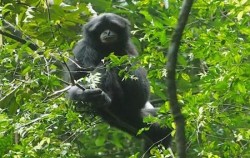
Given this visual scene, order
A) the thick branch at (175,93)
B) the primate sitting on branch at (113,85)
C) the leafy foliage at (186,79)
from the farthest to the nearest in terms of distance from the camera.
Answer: the primate sitting on branch at (113,85) → the leafy foliage at (186,79) → the thick branch at (175,93)

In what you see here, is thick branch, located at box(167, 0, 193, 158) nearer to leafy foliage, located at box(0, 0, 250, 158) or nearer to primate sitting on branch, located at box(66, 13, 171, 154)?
leafy foliage, located at box(0, 0, 250, 158)

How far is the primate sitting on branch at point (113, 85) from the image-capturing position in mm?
5504

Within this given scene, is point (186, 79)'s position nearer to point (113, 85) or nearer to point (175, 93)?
point (113, 85)

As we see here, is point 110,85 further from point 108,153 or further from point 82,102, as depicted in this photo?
point 108,153

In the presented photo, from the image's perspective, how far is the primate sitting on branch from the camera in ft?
18.1

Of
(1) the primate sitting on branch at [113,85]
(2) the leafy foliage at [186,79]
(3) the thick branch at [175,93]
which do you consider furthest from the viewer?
(1) the primate sitting on branch at [113,85]

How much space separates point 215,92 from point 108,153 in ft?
14.8

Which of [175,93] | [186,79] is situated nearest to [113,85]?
[186,79]

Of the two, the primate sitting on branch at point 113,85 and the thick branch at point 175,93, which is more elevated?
the thick branch at point 175,93

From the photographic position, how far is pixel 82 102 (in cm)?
543

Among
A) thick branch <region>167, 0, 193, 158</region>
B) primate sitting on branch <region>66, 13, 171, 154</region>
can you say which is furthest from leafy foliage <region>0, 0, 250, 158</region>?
thick branch <region>167, 0, 193, 158</region>

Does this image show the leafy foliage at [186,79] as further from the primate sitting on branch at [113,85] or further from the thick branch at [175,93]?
the thick branch at [175,93]

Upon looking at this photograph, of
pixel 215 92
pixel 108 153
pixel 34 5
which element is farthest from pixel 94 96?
pixel 108 153

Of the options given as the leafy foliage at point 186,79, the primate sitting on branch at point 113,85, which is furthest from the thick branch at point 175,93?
the primate sitting on branch at point 113,85
